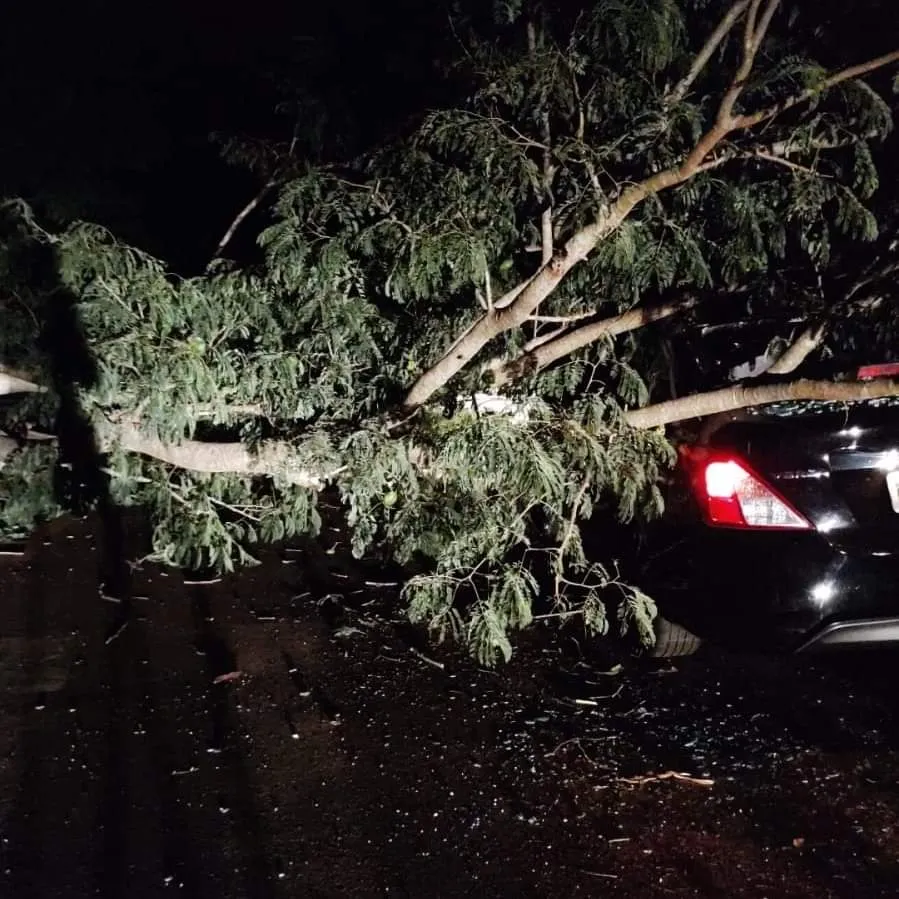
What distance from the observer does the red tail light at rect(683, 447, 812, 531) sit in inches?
136

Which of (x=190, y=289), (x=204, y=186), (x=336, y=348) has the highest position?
(x=204, y=186)

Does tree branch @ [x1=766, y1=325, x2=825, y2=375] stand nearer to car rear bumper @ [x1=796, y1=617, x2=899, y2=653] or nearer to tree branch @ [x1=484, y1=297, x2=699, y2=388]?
tree branch @ [x1=484, y1=297, x2=699, y2=388]

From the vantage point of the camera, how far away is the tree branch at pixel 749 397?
374cm

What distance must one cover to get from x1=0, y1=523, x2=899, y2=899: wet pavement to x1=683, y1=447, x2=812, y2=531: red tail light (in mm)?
772

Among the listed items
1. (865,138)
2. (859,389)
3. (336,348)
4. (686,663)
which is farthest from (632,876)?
(865,138)

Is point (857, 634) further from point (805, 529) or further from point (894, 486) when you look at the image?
point (894, 486)

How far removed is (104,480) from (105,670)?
1.45 m

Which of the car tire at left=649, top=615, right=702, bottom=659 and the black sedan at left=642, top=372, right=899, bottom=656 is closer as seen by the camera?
the black sedan at left=642, top=372, right=899, bottom=656

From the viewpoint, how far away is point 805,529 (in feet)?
11.3

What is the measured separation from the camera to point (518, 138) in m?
4.46

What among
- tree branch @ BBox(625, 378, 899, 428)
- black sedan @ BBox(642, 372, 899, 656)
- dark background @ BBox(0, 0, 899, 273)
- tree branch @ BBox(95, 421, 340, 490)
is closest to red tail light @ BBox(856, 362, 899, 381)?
tree branch @ BBox(625, 378, 899, 428)

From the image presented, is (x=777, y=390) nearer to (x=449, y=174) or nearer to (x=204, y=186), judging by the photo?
(x=449, y=174)

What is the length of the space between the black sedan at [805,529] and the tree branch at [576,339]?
3.97 feet

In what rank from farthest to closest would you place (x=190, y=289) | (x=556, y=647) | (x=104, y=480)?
(x=104, y=480)
(x=190, y=289)
(x=556, y=647)
